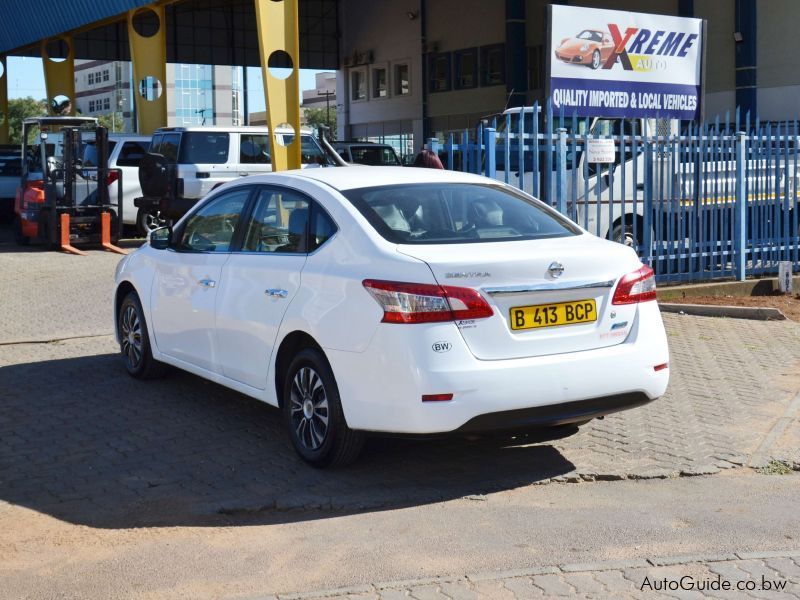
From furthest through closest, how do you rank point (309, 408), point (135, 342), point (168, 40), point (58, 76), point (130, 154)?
point (168, 40), point (58, 76), point (130, 154), point (135, 342), point (309, 408)

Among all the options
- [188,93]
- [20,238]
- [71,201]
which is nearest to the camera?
[71,201]

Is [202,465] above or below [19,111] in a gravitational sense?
below

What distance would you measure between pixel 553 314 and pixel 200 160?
14.1 metres

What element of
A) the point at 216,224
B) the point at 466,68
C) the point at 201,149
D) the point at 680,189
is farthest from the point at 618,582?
the point at 466,68

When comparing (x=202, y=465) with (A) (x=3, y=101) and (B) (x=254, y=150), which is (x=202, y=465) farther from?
(A) (x=3, y=101)

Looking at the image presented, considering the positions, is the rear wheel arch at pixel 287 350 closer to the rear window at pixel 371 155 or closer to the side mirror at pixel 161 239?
the side mirror at pixel 161 239

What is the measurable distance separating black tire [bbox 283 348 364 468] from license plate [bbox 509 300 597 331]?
1.01 m

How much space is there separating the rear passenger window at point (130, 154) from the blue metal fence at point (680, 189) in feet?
33.2

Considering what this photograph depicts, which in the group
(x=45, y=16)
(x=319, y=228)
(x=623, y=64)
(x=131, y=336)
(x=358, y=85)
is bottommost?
(x=131, y=336)

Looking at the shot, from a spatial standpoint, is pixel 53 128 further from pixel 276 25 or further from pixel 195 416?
pixel 195 416

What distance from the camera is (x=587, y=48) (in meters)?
13.3

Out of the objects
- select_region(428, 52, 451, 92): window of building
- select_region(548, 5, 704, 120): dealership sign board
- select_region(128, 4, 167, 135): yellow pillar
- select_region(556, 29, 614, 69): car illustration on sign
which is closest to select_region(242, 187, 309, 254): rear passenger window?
select_region(548, 5, 704, 120): dealership sign board

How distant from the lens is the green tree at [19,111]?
96.7m

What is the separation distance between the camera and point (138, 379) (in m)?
8.48
